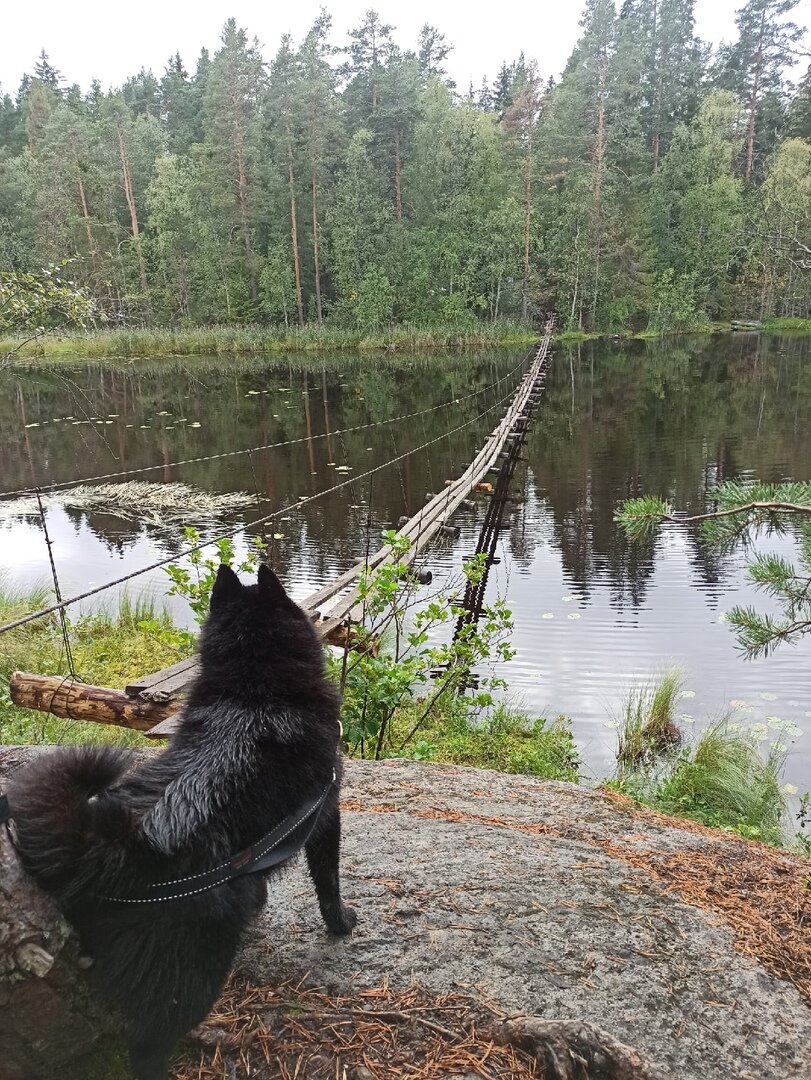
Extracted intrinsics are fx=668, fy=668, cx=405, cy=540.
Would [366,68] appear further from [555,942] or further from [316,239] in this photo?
[555,942]

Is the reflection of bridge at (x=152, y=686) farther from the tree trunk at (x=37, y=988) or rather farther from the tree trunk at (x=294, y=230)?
the tree trunk at (x=294, y=230)

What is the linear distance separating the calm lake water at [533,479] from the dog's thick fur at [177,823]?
3.39 metres

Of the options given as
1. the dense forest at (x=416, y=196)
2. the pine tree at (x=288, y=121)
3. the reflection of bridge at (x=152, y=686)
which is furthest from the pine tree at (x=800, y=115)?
the reflection of bridge at (x=152, y=686)

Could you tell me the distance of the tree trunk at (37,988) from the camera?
49.7 inches

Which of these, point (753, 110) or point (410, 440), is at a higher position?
point (753, 110)

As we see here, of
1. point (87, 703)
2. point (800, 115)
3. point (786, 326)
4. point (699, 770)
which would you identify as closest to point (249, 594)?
point (87, 703)

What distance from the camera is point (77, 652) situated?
7145 millimetres

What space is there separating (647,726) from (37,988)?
535cm

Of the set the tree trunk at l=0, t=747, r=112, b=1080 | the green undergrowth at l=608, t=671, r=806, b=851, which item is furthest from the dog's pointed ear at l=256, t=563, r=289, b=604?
the green undergrowth at l=608, t=671, r=806, b=851

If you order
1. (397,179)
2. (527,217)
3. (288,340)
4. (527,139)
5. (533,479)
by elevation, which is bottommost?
(533,479)

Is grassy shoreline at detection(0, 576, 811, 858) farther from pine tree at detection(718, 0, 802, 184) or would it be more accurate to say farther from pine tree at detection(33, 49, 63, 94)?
pine tree at detection(33, 49, 63, 94)

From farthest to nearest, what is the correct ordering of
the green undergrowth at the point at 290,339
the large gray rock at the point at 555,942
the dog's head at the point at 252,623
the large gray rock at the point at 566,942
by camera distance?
the green undergrowth at the point at 290,339 → the dog's head at the point at 252,623 → the large gray rock at the point at 555,942 → the large gray rock at the point at 566,942

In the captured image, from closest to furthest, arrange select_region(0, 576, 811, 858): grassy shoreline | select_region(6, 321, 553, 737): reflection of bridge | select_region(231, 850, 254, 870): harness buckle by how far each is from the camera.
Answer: select_region(231, 850, 254, 870): harness buckle → select_region(6, 321, 553, 737): reflection of bridge → select_region(0, 576, 811, 858): grassy shoreline

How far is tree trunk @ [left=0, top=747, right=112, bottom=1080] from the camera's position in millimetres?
1263
